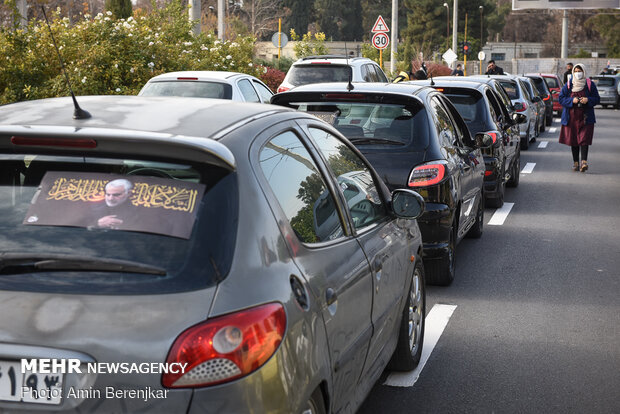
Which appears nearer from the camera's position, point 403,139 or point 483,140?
point 403,139

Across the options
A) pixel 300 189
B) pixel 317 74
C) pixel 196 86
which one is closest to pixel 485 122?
pixel 196 86

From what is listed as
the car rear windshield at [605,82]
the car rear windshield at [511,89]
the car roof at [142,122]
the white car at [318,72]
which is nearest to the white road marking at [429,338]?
the car roof at [142,122]

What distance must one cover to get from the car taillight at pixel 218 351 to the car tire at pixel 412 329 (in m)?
2.37

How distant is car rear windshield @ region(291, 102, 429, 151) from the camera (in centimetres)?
733

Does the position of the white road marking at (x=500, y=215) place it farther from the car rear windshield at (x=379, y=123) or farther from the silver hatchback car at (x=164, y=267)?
the silver hatchback car at (x=164, y=267)

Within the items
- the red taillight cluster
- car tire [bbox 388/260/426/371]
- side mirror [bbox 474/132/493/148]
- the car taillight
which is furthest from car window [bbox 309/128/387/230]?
the red taillight cluster

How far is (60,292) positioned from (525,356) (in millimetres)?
3754

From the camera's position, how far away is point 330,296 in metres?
3.31

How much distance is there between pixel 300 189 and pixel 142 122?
0.70m

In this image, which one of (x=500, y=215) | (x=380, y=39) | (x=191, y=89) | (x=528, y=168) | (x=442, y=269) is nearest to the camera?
(x=442, y=269)

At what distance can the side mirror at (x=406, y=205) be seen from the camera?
463 centimetres

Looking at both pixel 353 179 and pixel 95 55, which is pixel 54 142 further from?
pixel 95 55

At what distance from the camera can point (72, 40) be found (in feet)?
53.5

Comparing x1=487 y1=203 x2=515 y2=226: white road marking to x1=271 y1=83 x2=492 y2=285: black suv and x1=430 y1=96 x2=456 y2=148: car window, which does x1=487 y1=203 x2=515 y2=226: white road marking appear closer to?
x1=430 y1=96 x2=456 y2=148: car window
